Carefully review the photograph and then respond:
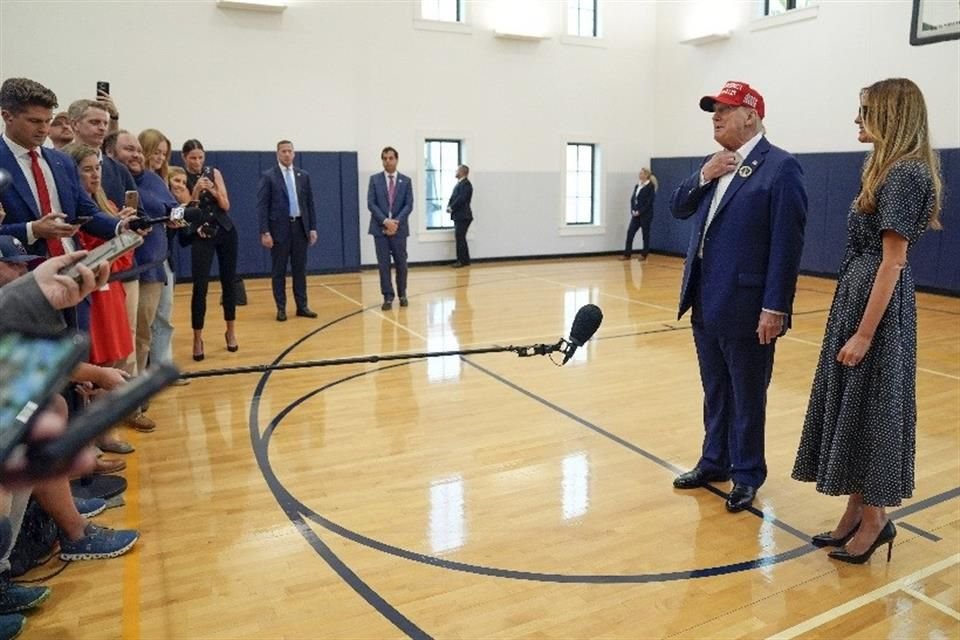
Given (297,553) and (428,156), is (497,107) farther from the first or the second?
(297,553)

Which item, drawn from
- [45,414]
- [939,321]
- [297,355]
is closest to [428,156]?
[297,355]

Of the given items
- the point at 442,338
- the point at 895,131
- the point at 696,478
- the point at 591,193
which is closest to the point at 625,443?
the point at 696,478

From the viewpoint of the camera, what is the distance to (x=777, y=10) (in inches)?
506

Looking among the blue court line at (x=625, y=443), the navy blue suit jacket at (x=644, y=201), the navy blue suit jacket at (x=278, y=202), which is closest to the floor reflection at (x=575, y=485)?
the blue court line at (x=625, y=443)

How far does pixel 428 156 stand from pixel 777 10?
662 cm

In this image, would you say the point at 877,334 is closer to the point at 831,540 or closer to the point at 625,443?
the point at 831,540

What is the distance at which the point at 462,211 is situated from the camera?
42.5 feet

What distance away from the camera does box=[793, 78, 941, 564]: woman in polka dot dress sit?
270 centimetres

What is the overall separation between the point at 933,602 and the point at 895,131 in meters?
1.76

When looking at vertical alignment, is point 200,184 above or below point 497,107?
below

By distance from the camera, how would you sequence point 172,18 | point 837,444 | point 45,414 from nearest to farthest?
point 45,414 < point 837,444 < point 172,18

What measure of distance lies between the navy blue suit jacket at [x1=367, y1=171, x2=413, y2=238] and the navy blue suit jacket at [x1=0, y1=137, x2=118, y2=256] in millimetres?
5245

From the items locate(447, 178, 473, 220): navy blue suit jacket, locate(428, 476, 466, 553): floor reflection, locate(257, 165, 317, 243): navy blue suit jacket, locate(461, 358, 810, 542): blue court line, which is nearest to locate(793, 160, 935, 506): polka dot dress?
locate(461, 358, 810, 542): blue court line

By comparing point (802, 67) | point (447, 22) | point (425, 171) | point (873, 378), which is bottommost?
point (873, 378)
